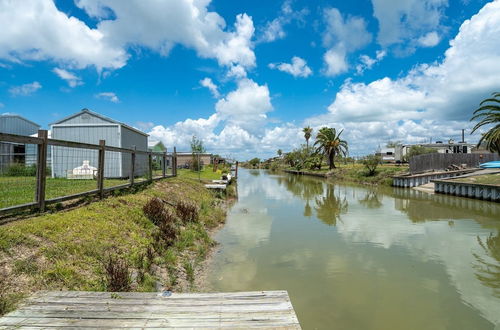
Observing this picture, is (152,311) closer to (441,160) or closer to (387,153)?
(441,160)

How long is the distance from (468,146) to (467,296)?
59752mm

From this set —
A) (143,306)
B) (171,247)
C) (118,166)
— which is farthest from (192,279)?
(118,166)

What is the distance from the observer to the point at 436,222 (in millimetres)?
12414

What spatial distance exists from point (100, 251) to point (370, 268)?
5665 mm

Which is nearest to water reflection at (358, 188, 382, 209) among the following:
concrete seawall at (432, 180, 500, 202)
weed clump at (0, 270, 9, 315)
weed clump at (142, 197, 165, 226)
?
concrete seawall at (432, 180, 500, 202)

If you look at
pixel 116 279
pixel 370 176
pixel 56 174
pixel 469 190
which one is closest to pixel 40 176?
pixel 116 279

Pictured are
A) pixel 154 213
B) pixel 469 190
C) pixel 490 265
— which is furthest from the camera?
pixel 469 190

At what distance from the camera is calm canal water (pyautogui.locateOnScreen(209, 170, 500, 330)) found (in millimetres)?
4719

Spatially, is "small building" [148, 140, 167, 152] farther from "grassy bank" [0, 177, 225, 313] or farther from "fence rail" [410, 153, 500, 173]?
"fence rail" [410, 153, 500, 173]

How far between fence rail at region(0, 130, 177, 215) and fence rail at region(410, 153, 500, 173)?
81.1 feet

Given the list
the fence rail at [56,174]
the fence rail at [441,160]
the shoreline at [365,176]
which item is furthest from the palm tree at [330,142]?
the fence rail at [56,174]

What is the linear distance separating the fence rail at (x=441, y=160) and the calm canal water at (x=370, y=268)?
58.6 feet

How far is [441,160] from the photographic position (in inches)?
1219

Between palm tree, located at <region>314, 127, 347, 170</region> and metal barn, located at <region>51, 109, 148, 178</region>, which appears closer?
metal barn, located at <region>51, 109, 148, 178</region>
